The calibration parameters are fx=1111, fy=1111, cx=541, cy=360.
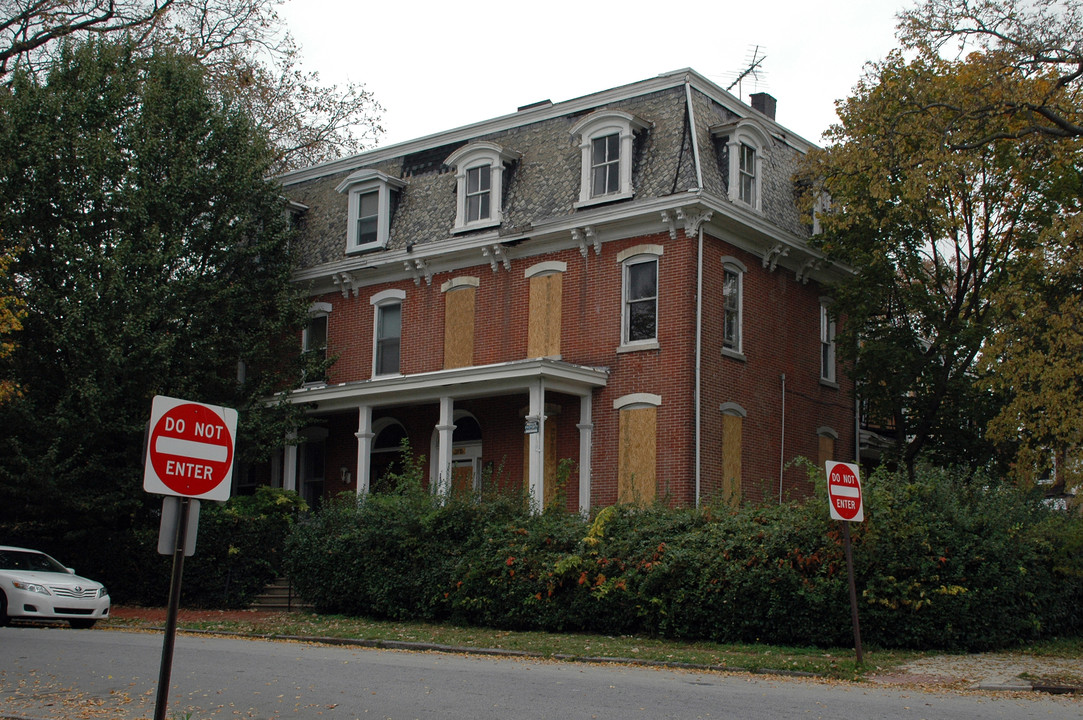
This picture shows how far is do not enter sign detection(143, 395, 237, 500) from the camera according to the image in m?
6.89

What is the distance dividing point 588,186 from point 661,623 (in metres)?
10.9

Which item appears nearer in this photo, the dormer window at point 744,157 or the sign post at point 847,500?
the sign post at point 847,500

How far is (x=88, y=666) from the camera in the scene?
1211cm

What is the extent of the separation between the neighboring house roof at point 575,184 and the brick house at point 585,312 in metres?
0.06

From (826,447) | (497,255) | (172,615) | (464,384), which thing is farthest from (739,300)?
(172,615)

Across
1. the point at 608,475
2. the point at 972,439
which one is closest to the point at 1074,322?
the point at 972,439

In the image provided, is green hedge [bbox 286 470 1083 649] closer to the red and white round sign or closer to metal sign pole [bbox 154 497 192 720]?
the red and white round sign

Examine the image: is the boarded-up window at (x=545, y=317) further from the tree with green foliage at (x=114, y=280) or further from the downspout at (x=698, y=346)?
the tree with green foliage at (x=114, y=280)

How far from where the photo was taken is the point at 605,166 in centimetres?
2356

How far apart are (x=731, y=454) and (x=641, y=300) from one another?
3679mm

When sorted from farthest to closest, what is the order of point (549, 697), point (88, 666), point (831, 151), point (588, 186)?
point (588, 186) → point (831, 151) → point (88, 666) → point (549, 697)

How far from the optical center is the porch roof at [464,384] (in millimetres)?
21625

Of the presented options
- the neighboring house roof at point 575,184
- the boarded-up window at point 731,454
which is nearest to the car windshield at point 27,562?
the neighboring house roof at point 575,184

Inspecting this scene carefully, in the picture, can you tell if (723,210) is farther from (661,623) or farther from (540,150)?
(661,623)
